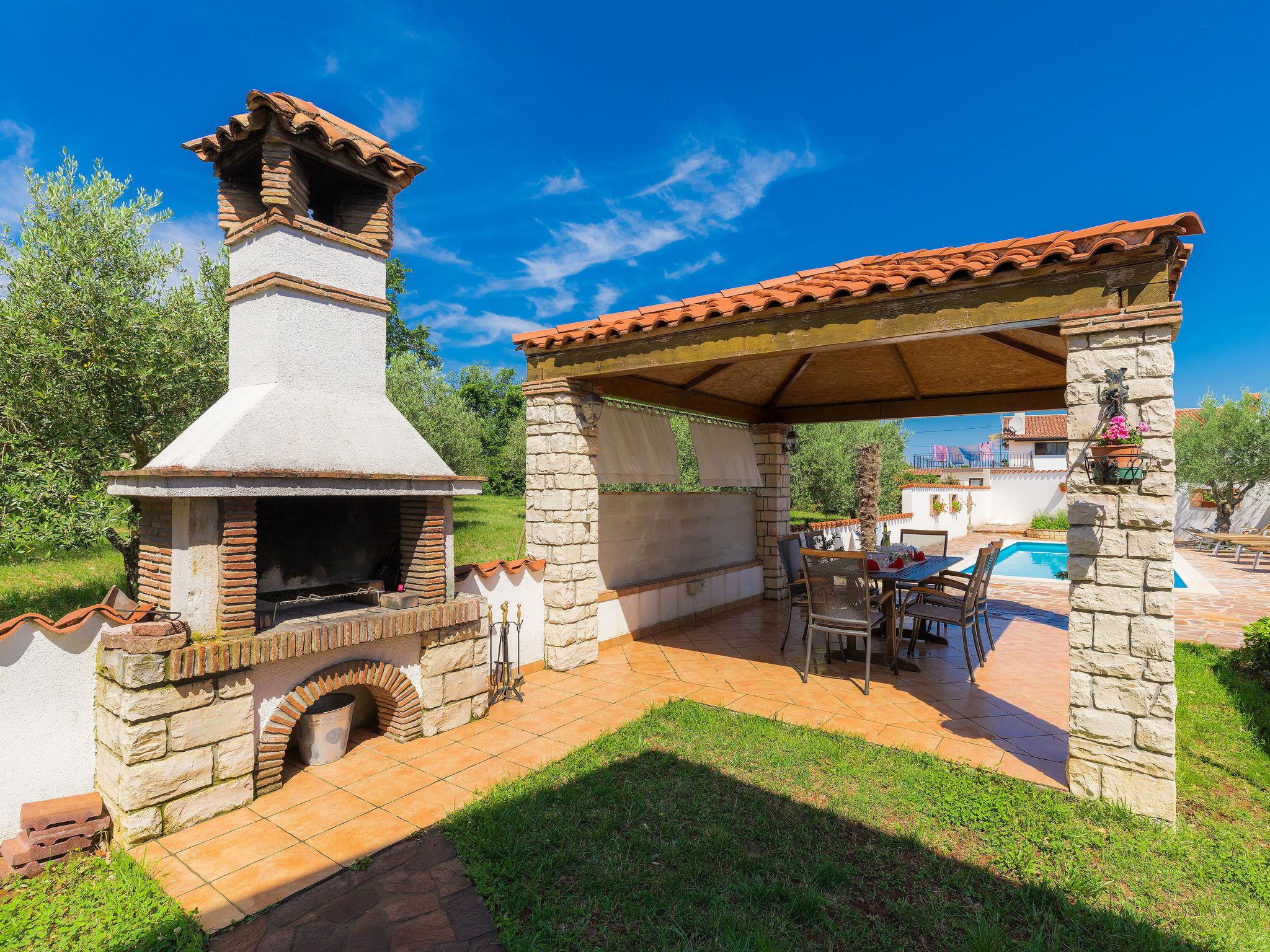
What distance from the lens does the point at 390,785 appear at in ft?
11.7

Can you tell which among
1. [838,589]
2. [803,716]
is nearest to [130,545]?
[803,716]

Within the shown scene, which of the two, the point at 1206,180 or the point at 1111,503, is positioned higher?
the point at 1206,180

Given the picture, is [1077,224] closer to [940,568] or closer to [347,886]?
[940,568]

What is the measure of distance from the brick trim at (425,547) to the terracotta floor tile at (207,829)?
1612 mm

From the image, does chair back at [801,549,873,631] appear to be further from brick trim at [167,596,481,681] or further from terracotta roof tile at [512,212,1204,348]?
brick trim at [167,596,481,681]

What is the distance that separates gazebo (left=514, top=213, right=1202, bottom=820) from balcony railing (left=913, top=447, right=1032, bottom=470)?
23.5m

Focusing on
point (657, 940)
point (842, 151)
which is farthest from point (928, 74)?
point (657, 940)

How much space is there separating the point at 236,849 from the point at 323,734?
3.14 feet

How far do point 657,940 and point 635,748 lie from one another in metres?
1.72

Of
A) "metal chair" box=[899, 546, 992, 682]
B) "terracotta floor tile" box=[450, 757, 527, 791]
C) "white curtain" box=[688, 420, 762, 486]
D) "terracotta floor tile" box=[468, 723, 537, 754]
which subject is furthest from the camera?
"white curtain" box=[688, 420, 762, 486]

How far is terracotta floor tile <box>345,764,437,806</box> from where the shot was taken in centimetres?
343

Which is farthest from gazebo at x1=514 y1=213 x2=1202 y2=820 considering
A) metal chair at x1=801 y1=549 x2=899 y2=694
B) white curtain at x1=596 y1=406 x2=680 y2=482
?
metal chair at x1=801 y1=549 x2=899 y2=694

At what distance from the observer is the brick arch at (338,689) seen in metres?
3.47

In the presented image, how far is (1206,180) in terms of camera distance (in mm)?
20656
